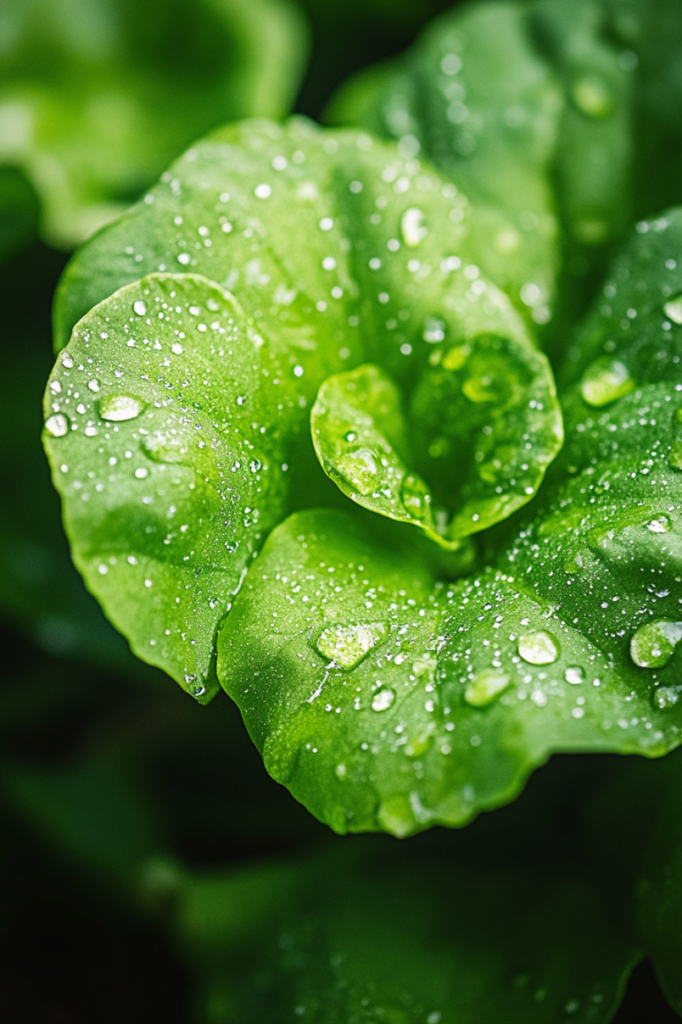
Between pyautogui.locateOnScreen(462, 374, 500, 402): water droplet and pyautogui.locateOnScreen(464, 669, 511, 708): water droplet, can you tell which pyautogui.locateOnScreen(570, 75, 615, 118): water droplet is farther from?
pyautogui.locateOnScreen(464, 669, 511, 708): water droplet

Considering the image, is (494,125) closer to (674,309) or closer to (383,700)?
(674,309)

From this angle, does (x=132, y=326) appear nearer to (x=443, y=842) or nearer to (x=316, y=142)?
(x=316, y=142)

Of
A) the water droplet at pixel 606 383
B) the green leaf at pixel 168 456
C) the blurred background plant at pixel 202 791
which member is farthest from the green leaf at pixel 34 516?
the water droplet at pixel 606 383

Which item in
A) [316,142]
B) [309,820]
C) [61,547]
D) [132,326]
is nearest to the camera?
[132,326]

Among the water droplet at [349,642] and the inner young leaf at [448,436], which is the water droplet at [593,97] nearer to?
the inner young leaf at [448,436]

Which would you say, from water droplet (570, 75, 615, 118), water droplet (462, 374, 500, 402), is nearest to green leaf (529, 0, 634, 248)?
water droplet (570, 75, 615, 118)

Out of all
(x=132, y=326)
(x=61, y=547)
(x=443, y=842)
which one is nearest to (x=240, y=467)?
(x=132, y=326)
